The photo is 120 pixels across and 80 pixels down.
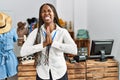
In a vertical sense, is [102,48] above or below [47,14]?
below

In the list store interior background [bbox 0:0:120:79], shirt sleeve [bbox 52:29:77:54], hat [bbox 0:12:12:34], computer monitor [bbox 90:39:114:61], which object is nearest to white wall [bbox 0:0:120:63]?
store interior background [bbox 0:0:120:79]

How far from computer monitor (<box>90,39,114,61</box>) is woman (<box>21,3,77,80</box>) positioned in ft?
4.39

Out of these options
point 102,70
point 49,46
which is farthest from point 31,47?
point 102,70

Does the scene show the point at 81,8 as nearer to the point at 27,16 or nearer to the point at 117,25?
the point at 117,25

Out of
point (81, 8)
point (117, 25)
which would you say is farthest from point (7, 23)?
point (117, 25)

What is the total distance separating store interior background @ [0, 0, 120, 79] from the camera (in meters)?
3.22

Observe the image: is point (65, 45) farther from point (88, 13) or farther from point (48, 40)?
point (88, 13)

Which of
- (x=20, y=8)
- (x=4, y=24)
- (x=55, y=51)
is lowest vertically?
(x=55, y=51)

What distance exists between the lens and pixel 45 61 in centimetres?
169

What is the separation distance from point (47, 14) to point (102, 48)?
5.34ft

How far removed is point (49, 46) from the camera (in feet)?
5.54

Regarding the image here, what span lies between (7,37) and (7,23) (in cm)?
20

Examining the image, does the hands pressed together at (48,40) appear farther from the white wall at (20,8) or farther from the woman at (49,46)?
the white wall at (20,8)

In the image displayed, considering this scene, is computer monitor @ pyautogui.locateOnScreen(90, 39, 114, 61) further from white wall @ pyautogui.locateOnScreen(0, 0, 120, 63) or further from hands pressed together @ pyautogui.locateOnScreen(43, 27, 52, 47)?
hands pressed together @ pyautogui.locateOnScreen(43, 27, 52, 47)
